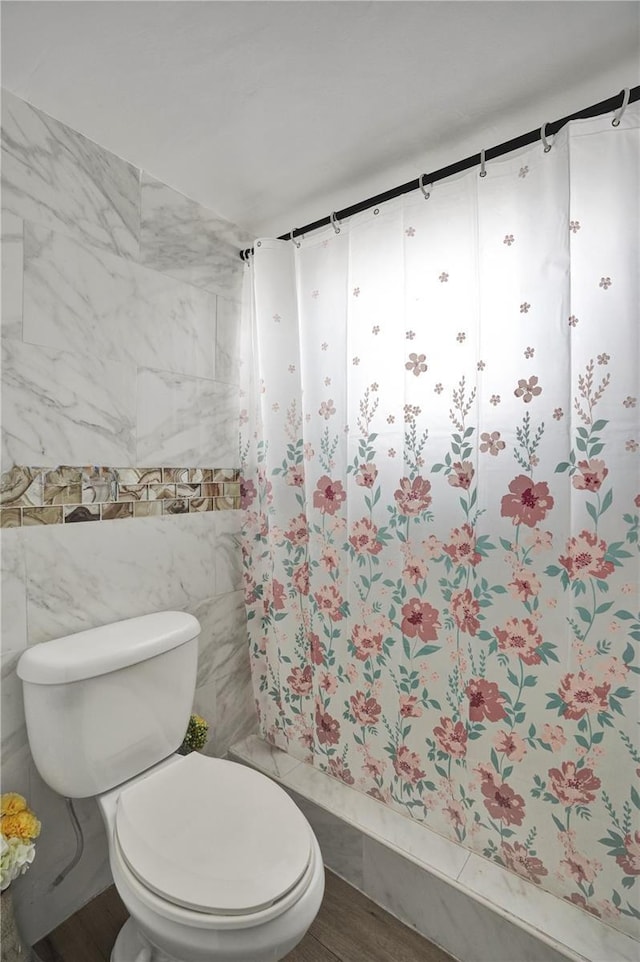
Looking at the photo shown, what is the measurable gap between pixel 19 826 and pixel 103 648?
1.31 feet

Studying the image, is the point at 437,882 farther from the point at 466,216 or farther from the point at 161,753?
the point at 466,216

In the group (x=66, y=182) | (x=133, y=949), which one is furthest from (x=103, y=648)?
(x=66, y=182)

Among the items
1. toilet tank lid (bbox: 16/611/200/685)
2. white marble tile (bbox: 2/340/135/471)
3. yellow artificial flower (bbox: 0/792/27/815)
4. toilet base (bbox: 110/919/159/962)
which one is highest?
white marble tile (bbox: 2/340/135/471)

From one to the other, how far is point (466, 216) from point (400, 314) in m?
0.30

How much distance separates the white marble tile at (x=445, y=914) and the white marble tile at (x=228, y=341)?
1.60m

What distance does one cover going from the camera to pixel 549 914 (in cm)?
116

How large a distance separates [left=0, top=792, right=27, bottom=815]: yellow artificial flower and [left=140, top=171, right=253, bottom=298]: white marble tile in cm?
149

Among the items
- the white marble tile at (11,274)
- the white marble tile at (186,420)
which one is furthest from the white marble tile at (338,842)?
the white marble tile at (11,274)

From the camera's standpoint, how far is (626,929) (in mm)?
1119

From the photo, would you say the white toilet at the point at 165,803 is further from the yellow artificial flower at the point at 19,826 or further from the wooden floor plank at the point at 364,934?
the wooden floor plank at the point at 364,934

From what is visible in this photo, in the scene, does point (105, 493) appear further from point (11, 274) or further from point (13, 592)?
point (11, 274)

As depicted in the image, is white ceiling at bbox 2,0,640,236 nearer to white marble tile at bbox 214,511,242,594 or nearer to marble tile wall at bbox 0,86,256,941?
marble tile wall at bbox 0,86,256,941

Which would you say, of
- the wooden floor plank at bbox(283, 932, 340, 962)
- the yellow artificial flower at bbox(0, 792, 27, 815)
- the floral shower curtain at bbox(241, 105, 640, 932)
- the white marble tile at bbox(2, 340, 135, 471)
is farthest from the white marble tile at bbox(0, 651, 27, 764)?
the wooden floor plank at bbox(283, 932, 340, 962)

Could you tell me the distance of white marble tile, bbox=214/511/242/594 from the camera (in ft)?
5.76
